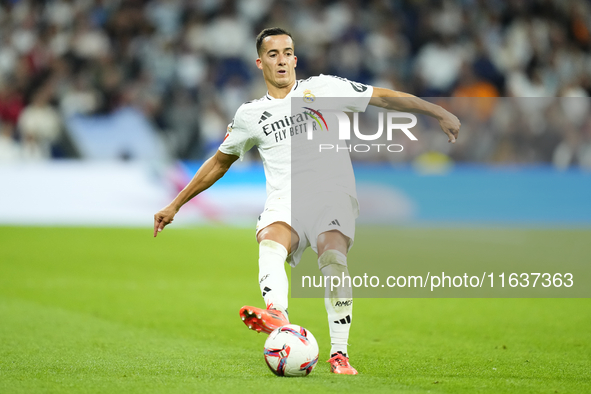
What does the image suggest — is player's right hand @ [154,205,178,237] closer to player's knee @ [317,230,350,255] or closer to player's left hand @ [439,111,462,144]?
player's knee @ [317,230,350,255]

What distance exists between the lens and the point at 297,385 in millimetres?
4629

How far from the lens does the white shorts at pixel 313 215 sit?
5434 mm

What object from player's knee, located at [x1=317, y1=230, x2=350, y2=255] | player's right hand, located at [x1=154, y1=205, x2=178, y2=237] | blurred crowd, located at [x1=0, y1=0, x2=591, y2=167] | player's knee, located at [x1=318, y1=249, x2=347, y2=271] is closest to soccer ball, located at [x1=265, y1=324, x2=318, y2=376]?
player's knee, located at [x1=318, y1=249, x2=347, y2=271]

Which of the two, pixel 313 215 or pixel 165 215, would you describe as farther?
pixel 165 215

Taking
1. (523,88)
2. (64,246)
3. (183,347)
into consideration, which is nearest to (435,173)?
(523,88)

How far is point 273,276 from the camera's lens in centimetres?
517

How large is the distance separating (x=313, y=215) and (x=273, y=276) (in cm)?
58

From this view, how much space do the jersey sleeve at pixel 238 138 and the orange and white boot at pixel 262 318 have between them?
1328 millimetres

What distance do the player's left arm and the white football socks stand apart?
1267 millimetres

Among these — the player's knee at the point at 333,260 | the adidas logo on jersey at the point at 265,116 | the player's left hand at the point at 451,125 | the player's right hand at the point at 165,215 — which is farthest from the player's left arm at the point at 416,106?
the player's right hand at the point at 165,215

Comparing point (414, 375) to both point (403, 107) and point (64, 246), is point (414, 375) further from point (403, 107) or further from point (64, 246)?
point (64, 246)

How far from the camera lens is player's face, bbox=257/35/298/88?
5539 millimetres

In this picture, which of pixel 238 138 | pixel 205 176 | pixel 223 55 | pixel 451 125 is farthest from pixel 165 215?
pixel 223 55

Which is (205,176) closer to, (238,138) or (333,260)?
(238,138)
